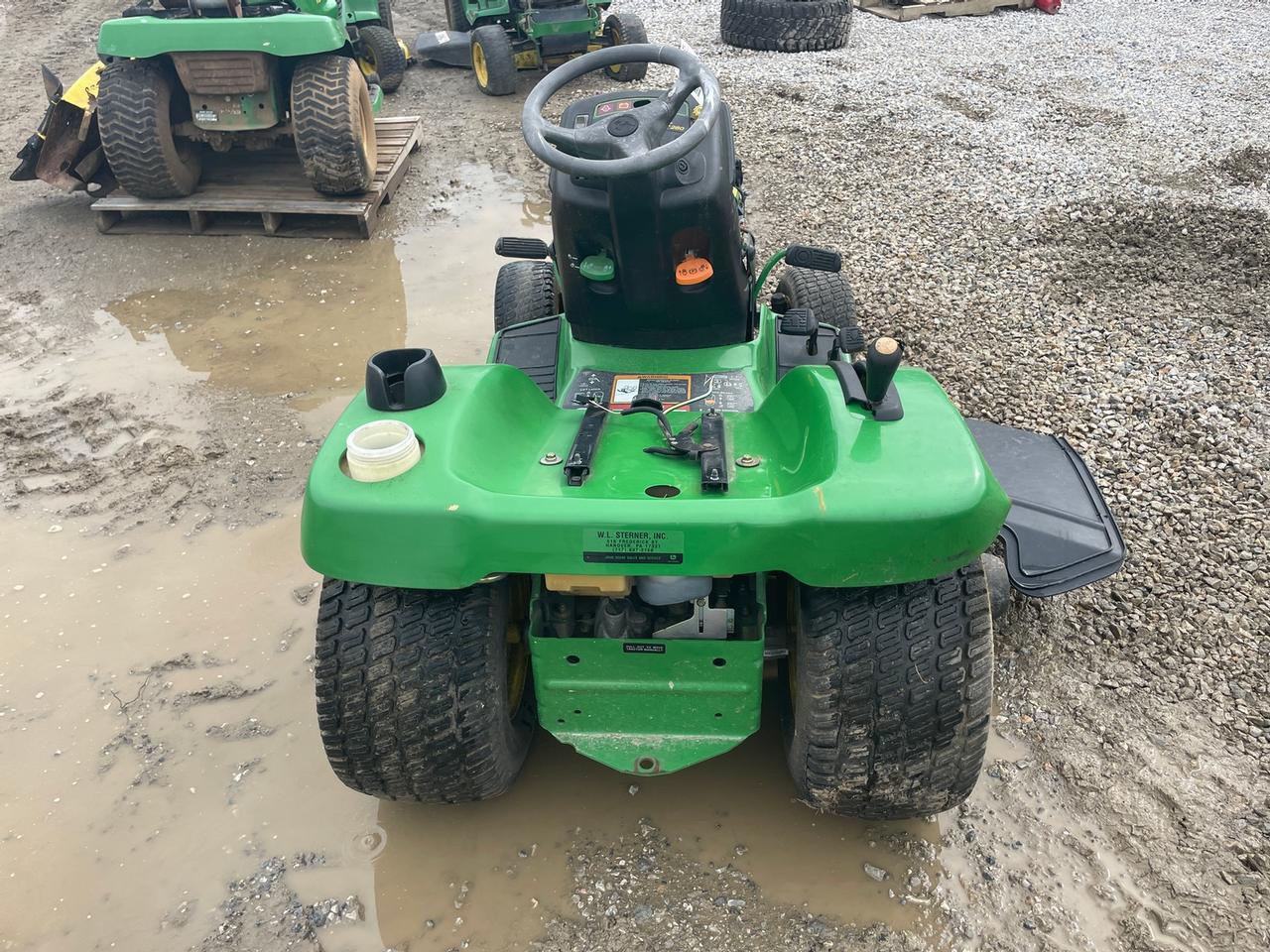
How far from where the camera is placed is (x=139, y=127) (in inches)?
243

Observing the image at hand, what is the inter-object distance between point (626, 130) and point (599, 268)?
1.57 ft

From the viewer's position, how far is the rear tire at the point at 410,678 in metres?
2.22

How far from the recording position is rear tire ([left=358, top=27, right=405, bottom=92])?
9688mm

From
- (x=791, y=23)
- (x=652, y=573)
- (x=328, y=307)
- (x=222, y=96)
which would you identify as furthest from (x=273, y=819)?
(x=791, y=23)

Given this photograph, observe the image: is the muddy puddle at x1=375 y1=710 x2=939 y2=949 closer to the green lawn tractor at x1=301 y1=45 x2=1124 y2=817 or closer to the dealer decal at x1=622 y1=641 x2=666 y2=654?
the green lawn tractor at x1=301 y1=45 x2=1124 y2=817

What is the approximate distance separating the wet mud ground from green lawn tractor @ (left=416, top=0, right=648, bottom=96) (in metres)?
4.32

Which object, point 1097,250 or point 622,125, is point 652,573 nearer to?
point 622,125

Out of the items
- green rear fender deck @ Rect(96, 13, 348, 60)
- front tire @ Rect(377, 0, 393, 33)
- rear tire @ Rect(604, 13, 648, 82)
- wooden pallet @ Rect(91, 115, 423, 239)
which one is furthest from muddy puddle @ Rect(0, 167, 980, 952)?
front tire @ Rect(377, 0, 393, 33)

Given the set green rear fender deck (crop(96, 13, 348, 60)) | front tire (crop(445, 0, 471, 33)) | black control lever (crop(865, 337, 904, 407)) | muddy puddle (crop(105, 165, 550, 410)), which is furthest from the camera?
front tire (crop(445, 0, 471, 33))

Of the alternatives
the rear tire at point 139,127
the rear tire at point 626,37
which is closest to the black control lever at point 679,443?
the rear tire at point 139,127

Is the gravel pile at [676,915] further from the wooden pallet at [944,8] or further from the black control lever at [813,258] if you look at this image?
the wooden pallet at [944,8]

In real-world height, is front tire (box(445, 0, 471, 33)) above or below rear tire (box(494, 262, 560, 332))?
below

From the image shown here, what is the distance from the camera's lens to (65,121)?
21.7 feet

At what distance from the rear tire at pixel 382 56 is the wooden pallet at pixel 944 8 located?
20.1ft
